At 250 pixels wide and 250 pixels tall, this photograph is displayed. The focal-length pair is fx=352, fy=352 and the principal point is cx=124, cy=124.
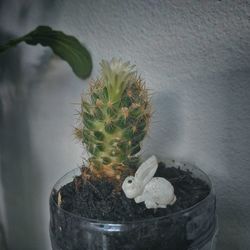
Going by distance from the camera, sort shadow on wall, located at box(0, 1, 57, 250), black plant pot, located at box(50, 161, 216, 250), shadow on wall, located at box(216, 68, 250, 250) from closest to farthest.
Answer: black plant pot, located at box(50, 161, 216, 250), shadow on wall, located at box(216, 68, 250, 250), shadow on wall, located at box(0, 1, 57, 250)

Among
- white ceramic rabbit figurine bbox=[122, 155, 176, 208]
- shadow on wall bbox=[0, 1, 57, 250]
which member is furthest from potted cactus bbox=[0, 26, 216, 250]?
shadow on wall bbox=[0, 1, 57, 250]

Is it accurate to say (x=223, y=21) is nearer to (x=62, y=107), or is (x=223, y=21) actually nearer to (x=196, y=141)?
(x=196, y=141)

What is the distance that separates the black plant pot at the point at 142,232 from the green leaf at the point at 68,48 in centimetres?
33

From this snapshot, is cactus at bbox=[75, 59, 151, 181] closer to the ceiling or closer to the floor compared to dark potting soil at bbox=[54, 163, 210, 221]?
closer to the ceiling

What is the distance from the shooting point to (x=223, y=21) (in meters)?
0.61

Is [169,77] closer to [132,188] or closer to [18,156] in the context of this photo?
[132,188]

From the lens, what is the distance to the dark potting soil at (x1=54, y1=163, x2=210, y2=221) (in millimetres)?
450

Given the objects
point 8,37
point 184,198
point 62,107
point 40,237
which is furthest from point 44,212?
point 184,198

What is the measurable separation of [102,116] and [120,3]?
0.32 meters

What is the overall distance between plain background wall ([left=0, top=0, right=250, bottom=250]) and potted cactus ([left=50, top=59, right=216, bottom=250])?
18 cm

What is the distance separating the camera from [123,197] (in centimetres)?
47

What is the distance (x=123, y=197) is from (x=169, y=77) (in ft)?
0.95

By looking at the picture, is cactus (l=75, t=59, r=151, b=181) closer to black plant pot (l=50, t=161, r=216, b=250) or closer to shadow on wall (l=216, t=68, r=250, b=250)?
black plant pot (l=50, t=161, r=216, b=250)

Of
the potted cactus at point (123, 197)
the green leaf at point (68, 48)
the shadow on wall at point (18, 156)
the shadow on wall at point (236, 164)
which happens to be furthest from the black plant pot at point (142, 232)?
the shadow on wall at point (18, 156)
